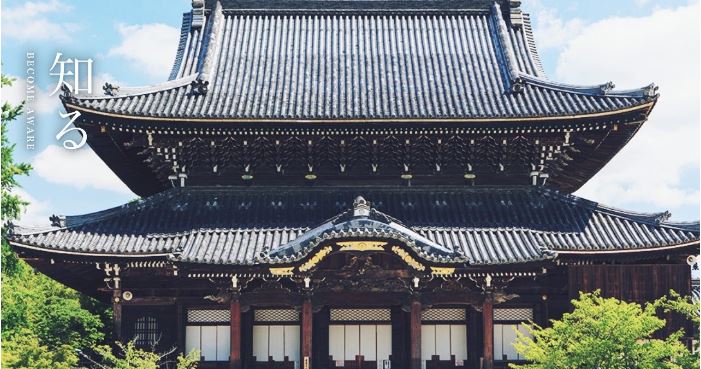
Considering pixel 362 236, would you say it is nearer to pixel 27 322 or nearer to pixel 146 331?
pixel 146 331

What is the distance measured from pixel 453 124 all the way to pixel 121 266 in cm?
976

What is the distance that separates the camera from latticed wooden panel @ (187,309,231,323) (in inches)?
900

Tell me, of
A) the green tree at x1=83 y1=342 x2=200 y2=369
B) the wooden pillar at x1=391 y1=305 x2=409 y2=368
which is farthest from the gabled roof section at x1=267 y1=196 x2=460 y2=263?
the green tree at x1=83 y1=342 x2=200 y2=369

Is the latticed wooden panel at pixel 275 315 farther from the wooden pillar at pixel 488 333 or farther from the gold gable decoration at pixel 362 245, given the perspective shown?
the wooden pillar at pixel 488 333

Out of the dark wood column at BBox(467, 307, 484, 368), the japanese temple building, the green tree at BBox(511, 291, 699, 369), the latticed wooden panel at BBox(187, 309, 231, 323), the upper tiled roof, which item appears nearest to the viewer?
the green tree at BBox(511, 291, 699, 369)

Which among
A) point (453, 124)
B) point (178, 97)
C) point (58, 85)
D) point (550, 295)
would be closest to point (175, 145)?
point (178, 97)

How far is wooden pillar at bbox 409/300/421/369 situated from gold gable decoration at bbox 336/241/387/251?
2.05 meters

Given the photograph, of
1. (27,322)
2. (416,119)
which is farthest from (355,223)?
(27,322)

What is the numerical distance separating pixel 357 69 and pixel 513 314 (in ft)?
30.7

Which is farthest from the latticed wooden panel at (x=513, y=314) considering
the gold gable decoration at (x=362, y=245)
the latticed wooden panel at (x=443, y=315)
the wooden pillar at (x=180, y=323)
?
the wooden pillar at (x=180, y=323)

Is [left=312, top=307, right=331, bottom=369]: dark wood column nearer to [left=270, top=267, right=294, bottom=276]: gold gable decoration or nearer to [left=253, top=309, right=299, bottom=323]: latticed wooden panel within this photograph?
[left=253, top=309, right=299, bottom=323]: latticed wooden panel

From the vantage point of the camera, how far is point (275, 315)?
2297 cm

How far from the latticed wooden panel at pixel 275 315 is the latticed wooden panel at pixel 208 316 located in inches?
31.6

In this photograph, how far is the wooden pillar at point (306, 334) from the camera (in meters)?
21.0
